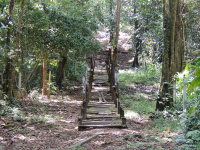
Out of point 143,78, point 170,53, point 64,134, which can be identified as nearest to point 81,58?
point 143,78

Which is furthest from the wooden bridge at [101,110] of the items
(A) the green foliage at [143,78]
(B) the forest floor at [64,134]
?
(A) the green foliage at [143,78]

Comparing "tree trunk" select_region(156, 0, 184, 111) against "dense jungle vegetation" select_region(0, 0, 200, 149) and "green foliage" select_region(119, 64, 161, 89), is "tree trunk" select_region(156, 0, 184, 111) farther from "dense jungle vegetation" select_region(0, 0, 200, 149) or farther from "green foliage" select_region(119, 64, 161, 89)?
"green foliage" select_region(119, 64, 161, 89)

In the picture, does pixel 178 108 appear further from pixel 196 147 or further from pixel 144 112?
pixel 196 147

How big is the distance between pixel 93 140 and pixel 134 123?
110 inches

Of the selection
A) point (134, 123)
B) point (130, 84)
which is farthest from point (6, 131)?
point (130, 84)

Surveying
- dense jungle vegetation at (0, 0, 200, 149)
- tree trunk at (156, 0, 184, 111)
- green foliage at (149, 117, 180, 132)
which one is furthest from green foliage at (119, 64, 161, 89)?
green foliage at (149, 117, 180, 132)

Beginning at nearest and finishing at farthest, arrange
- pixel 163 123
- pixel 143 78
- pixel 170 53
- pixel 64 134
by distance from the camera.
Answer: pixel 64 134 < pixel 163 123 < pixel 170 53 < pixel 143 78

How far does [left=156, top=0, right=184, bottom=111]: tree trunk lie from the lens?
756 cm

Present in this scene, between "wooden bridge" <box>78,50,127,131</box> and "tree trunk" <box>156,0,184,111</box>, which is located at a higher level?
"tree trunk" <box>156,0,184,111</box>

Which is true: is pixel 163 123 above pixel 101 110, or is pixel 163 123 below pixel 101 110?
below

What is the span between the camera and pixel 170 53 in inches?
302

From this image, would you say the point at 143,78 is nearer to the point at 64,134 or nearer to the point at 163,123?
the point at 163,123

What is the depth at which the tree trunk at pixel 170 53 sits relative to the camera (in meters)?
7.56

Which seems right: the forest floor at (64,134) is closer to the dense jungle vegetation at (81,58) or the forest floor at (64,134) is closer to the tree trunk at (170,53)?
the dense jungle vegetation at (81,58)
